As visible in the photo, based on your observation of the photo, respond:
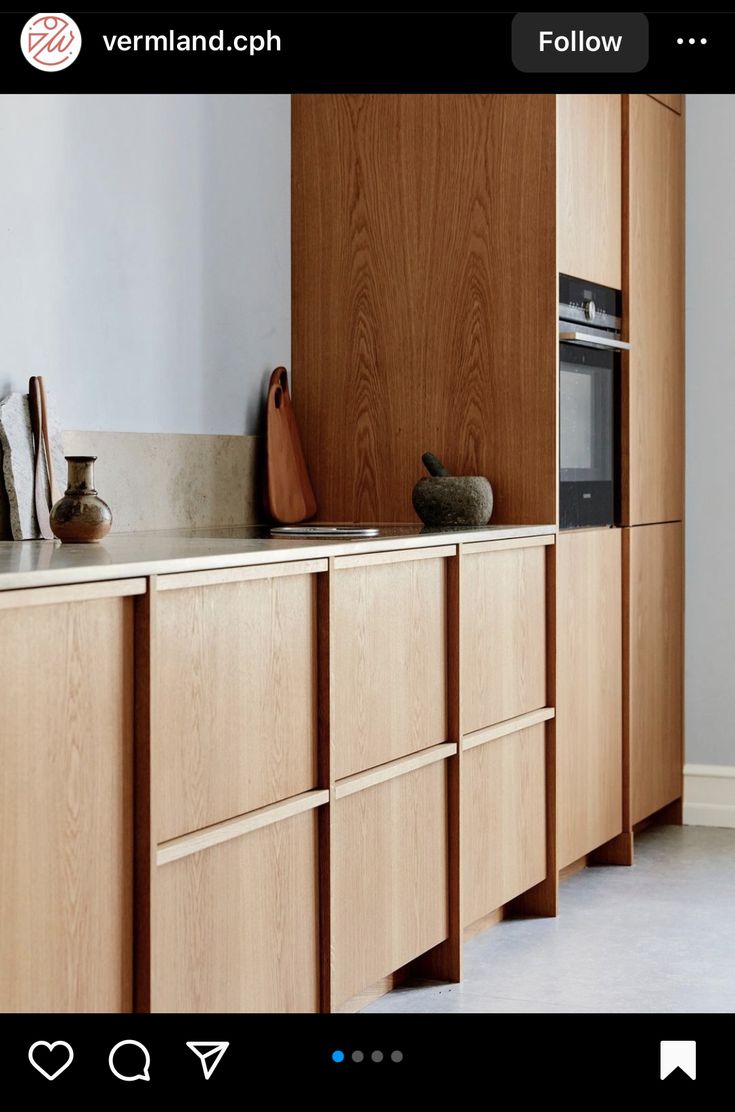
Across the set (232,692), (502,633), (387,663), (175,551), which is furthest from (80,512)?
(502,633)

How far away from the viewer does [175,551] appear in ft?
7.26

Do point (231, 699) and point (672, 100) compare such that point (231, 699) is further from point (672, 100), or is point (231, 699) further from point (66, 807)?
point (672, 100)

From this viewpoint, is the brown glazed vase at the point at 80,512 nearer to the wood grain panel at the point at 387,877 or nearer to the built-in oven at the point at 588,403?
the wood grain panel at the point at 387,877

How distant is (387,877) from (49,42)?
1.54 metres

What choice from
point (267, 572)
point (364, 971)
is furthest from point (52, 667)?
point (364, 971)

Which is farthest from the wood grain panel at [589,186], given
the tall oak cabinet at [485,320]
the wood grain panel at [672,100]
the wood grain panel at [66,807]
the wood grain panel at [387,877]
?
the wood grain panel at [66,807]

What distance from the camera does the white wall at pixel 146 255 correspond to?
274cm

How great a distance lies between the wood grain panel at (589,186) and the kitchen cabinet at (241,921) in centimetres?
165

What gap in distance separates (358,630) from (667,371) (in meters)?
2.01

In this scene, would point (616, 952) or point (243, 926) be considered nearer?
point (243, 926)

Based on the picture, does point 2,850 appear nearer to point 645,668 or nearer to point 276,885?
point 276,885

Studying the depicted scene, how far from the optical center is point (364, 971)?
8.58 ft
